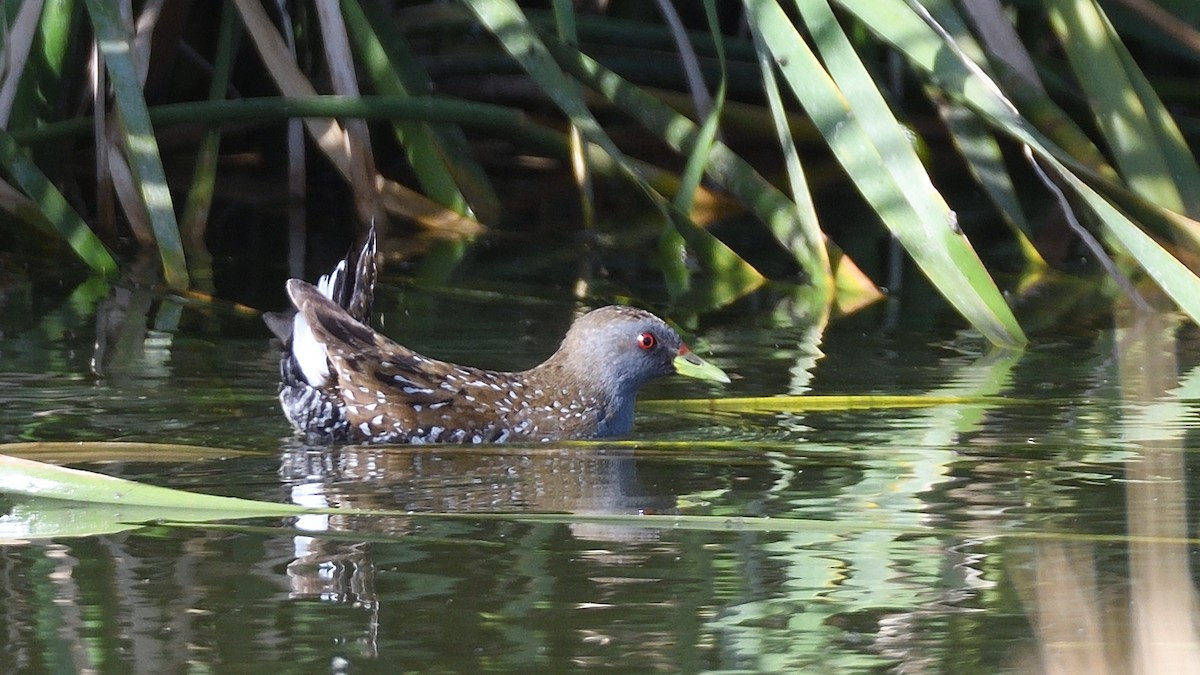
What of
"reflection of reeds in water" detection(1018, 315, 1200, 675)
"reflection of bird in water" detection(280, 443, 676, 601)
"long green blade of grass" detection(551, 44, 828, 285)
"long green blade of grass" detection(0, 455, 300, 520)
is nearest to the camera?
"reflection of reeds in water" detection(1018, 315, 1200, 675)

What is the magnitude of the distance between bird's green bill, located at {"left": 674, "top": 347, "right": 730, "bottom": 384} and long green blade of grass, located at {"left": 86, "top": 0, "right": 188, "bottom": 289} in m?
1.89

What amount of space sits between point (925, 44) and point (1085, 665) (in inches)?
126

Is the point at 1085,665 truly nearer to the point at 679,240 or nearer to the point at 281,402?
the point at 281,402

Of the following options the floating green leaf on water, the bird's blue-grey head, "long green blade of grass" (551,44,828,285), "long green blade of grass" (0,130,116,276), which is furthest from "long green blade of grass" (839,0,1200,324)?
"long green blade of grass" (0,130,116,276)

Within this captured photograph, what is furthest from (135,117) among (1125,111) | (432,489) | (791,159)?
(1125,111)

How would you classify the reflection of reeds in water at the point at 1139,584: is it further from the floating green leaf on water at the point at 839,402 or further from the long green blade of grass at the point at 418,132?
the long green blade of grass at the point at 418,132

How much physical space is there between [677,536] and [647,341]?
1.66 metres

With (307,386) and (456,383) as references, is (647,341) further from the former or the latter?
(307,386)

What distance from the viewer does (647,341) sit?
5.51 metres

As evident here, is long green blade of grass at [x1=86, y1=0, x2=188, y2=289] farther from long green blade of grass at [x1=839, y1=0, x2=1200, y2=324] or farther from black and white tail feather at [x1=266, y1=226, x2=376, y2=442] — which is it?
long green blade of grass at [x1=839, y1=0, x2=1200, y2=324]

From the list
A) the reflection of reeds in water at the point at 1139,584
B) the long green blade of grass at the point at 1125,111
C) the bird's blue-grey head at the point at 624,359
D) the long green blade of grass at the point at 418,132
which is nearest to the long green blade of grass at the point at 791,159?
the bird's blue-grey head at the point at 624,359

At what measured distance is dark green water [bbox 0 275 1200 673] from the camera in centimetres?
310

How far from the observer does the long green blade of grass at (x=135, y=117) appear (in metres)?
6.43

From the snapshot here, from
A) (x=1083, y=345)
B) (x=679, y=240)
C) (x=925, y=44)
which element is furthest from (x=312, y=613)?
(x=679, y=240)
